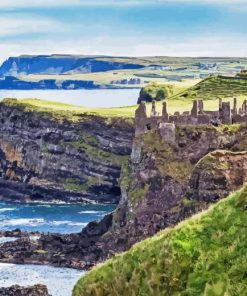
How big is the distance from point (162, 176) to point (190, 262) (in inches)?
3551

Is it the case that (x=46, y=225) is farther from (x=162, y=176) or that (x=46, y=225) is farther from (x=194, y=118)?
(x=194, y=118)

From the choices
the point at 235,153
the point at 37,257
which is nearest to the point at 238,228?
the point at 235,153

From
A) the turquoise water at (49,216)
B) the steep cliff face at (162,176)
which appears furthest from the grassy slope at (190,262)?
the turquoise water at (49,216)

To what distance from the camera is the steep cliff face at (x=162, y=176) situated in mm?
112562

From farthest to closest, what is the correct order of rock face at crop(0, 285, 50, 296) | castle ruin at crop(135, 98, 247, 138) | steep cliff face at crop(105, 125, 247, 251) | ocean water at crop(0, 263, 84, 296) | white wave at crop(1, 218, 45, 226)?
white wave at crop(1, 218, 45, 226) → castle ruin at crop(135, 98, 247, 138) → steep cliff face at crop(105, 125, 247, 251) → ocean water at crop(0, 263, 84, 296) → rock face at crop(0, 285, 50, 296)

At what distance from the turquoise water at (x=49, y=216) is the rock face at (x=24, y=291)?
51194 mm

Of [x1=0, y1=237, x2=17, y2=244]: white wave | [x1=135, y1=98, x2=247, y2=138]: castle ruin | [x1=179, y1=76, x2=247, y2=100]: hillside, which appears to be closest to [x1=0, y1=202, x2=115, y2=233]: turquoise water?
[x1=0, y1=237, x2=17, y2=244]: white wave

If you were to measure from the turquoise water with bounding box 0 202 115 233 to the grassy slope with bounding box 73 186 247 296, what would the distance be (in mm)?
111230

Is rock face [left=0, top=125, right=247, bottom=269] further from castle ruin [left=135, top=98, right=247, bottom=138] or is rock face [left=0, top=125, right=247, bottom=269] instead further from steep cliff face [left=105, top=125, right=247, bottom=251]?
castle ruin [left=135, top=98, right=247, bottom=138]

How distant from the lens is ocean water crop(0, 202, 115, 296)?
99250 mm

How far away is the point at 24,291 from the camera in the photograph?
86938 millimetres

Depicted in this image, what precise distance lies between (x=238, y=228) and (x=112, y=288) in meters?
4.36

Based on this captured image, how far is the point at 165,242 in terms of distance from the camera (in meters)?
28.3

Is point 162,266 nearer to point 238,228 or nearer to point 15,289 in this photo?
point 238,228
